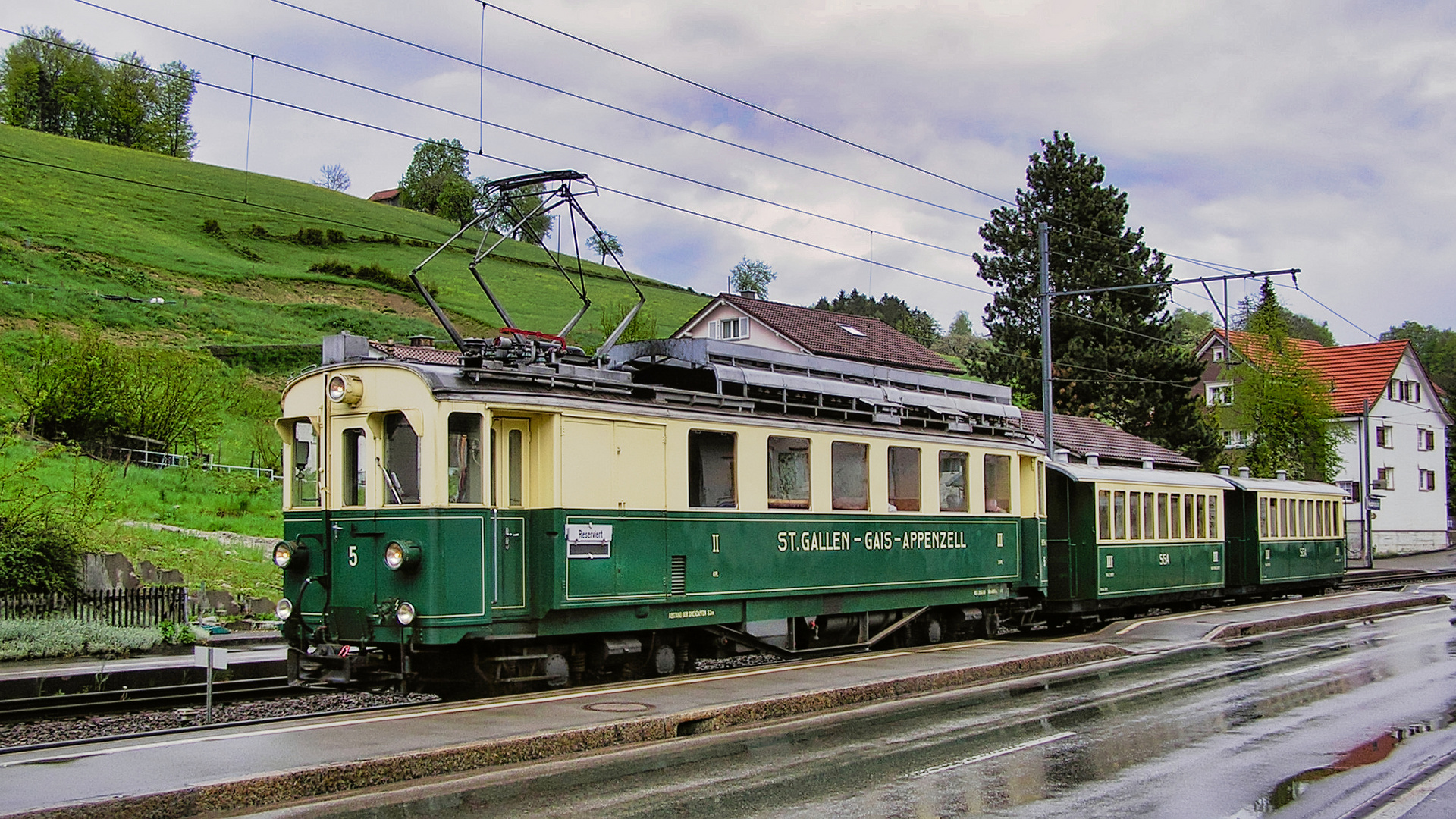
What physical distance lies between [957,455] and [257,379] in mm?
40712

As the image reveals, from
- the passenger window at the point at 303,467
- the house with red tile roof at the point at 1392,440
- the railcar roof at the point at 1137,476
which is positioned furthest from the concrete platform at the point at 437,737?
the house with red tile roof at the point at 1392,440

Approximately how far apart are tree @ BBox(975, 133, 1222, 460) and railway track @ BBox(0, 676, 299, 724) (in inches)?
1508

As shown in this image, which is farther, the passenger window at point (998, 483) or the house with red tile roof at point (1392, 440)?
the house with red tile roof at point (1392, 440)

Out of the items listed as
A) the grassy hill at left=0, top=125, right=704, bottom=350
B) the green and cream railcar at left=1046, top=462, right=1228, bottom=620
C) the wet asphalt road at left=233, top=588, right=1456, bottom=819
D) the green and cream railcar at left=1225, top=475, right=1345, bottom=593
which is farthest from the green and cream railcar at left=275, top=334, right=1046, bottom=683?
the grassy hill at left=0, top=125, right=704, bottom=350

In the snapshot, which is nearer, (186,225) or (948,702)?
(948,702)

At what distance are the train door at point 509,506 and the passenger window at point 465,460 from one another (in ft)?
0.48

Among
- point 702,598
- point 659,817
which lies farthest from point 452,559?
point 659,817

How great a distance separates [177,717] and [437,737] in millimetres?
4912

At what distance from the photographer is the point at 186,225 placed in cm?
8319

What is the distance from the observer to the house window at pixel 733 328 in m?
51.5

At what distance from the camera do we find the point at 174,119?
110562 millimetres

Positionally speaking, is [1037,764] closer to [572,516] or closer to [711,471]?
[572,516]

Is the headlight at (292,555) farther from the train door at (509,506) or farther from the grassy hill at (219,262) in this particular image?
the grassy hill at (219,262)

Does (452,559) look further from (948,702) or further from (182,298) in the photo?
(182,298)
